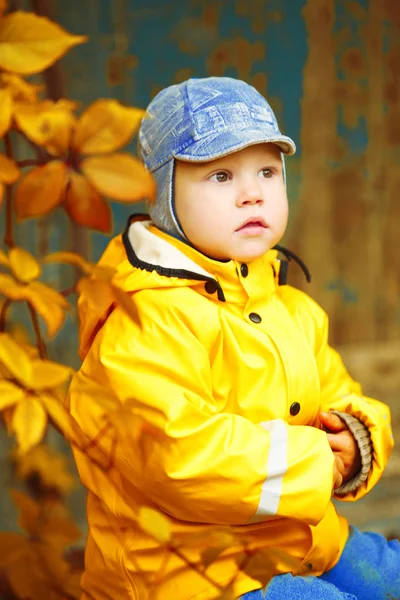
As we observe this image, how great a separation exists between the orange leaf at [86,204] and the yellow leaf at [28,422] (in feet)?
1.02

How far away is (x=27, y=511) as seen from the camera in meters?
1.47

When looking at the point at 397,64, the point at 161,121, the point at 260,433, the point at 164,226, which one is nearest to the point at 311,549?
the point at 260,433

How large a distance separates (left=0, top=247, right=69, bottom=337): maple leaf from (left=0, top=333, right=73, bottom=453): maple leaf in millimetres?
61

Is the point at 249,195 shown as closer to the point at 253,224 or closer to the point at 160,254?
the point at 253,224

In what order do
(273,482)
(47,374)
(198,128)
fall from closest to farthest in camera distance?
(47,374), (273,482), (198,128)

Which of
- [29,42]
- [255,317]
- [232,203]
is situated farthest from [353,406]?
[29,42]

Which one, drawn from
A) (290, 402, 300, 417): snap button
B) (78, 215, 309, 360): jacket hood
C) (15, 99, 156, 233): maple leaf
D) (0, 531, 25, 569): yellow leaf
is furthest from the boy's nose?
(0, 531, 25, 569): yellow leaf

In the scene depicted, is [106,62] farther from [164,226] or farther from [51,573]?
[51,573]

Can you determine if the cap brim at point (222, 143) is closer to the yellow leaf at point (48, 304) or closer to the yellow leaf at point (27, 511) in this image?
the yellow leaf at point (48, 304)

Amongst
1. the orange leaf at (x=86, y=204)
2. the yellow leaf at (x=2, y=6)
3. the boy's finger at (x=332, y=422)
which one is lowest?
the boy's finger at (x=332, y=422)

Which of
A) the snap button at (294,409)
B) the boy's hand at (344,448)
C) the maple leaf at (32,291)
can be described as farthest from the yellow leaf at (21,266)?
the boy's hand at (344,448)

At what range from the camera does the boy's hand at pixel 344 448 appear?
1740mm

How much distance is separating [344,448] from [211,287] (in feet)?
1.43

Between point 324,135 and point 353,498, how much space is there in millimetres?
2046
